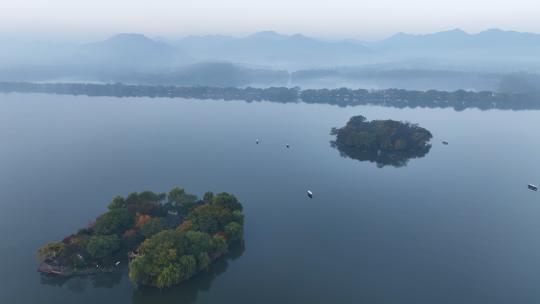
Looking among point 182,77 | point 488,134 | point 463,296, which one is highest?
point 182,77

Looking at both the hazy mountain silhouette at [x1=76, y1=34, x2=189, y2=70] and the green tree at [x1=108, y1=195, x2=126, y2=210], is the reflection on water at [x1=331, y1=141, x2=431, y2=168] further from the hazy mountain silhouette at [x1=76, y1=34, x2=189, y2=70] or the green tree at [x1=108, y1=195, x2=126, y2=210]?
the hazy mountain silhouette at [x1=76, y1=34, x2=189, y2=70]

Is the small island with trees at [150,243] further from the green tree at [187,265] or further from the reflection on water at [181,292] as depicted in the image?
the reflection on water at [181,292]

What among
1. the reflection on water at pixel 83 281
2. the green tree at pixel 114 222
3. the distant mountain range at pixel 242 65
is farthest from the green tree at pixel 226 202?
the distant mountain range at pixel 242 65

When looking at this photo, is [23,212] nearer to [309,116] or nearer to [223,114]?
[223,114]

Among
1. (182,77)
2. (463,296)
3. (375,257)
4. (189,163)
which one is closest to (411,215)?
(375,257)

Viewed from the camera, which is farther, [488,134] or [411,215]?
[488,134]
